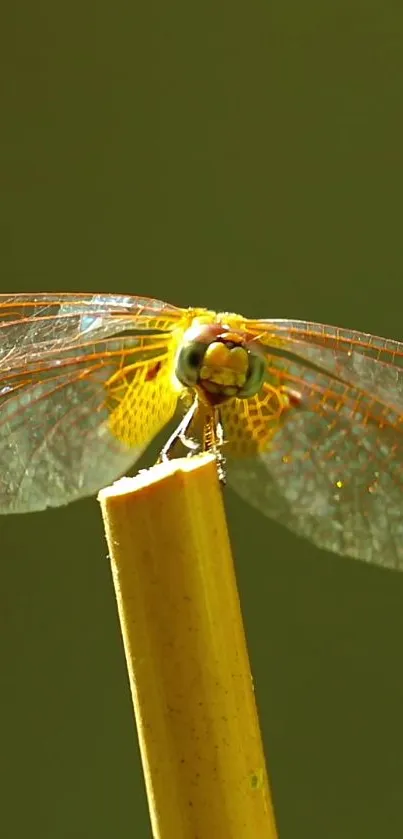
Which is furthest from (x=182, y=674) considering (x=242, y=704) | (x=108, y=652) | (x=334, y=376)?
(x=108, y=652)

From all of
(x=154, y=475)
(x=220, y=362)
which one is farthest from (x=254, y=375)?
(x=154, y=475)

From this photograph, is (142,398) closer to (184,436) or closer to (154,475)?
(184,436)

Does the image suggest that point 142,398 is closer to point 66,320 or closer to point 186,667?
point 66,320

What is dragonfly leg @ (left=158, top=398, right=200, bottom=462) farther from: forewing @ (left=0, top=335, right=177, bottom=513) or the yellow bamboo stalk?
the yellow bamboo stalk

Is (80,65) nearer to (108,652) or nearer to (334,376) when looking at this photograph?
(108,652)

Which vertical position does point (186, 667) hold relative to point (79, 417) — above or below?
below

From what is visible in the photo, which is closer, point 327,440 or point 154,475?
point 154,475
